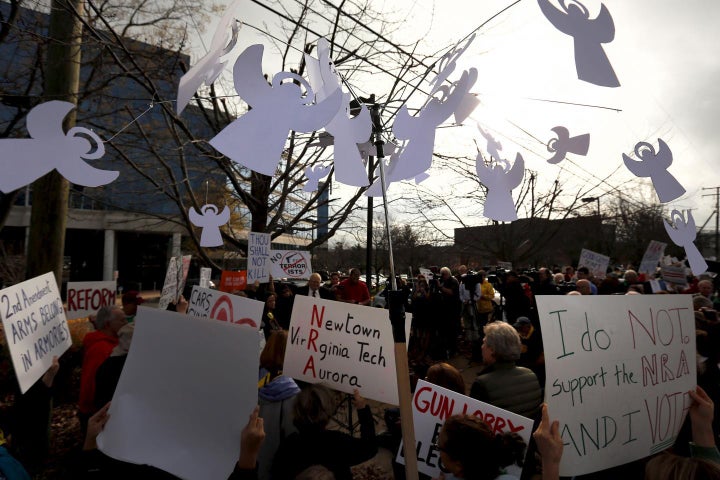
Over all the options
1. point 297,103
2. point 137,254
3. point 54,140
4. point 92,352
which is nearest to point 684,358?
point 297,103

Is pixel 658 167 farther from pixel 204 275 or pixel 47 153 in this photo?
pixel 204 275

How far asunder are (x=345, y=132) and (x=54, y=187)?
3.74m

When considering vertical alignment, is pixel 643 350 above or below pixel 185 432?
above

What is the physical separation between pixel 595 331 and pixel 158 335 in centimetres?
209

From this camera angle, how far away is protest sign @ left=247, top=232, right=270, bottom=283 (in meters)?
6.17

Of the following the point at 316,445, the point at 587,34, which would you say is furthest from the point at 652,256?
the point at 316,445

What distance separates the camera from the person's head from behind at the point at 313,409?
2.14 metres

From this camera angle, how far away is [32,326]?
274cm

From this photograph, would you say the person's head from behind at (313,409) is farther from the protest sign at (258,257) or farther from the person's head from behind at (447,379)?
the protest sign at (258,257)

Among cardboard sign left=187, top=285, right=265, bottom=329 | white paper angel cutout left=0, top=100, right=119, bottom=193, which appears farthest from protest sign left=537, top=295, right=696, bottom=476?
cardboard sign left=187, top=285, right=265, bottom=329

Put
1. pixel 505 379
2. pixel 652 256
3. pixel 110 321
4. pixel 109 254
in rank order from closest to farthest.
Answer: pixel 505 379 < pixel 110 321 < pixel 652 256 < pixel 109 254

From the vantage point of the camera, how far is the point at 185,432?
6.15 ft

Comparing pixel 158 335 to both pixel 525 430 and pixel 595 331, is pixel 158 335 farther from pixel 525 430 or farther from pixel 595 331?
pixel 595 331

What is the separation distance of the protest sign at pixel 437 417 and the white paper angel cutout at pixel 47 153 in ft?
6.51
